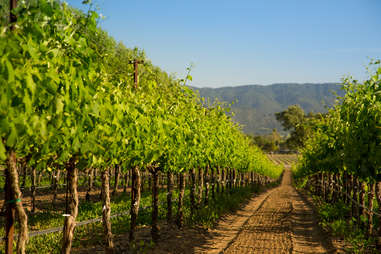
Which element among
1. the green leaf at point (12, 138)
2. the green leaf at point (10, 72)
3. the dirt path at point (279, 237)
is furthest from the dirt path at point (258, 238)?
the green leaf at point (10, 72)

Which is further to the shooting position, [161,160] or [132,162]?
[161,160]

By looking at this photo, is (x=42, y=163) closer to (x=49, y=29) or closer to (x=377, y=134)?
(x=49, y=29)

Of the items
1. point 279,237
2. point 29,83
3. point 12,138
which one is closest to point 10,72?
point 29,83

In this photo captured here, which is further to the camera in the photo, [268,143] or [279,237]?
[268,143]

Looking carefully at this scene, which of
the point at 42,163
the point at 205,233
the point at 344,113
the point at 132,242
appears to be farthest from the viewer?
the point at 205,233

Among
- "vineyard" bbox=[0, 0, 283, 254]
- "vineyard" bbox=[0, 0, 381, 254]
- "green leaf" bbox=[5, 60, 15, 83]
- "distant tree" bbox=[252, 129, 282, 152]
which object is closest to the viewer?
"green leaf" bbox=[5, 60, 15, 83]

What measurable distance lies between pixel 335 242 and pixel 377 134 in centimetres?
642

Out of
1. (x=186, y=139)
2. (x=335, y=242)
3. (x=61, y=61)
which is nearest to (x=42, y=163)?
(x=61, y=61)

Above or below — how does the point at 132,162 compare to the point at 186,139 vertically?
below

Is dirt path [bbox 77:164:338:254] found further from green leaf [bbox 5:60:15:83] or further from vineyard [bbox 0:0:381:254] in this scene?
green leaf [bbox 5:60:15:83]

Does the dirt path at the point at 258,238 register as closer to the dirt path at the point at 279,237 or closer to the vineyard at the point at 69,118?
the dirt path at the point at 279,237

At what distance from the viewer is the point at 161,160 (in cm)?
1060

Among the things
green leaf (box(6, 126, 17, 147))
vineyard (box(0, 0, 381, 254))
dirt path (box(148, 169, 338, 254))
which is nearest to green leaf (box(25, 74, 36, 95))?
vineyard (box(0, 0, 381, 254))

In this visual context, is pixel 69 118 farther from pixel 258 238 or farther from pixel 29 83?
pixel 258 238
